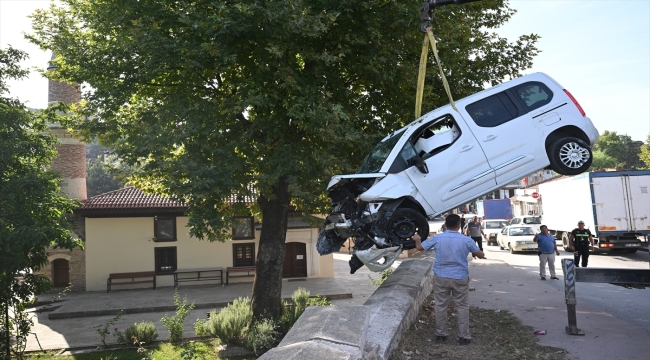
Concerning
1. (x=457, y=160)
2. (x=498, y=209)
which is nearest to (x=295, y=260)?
(x=457, y=160)

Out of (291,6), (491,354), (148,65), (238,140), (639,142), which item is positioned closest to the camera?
(491,354)

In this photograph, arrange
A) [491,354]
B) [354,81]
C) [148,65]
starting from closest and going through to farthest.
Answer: [491,354] < [148,65] < [354,81]

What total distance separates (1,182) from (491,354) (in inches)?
419

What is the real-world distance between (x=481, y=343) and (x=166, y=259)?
69.3 ft

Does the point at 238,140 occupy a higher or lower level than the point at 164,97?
lower

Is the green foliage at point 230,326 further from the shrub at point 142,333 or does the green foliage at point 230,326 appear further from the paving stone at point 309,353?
the paving stone at point 309,353

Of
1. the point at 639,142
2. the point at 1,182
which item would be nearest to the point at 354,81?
the point at 1,182

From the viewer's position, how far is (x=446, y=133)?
7.02 m

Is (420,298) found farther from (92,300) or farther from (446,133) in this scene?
(92,300)

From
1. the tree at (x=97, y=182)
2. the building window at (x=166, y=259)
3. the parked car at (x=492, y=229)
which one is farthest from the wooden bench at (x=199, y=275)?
the tree at (x=97, y=182)

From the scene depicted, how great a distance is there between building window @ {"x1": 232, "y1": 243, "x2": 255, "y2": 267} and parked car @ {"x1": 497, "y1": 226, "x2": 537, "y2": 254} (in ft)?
45.2

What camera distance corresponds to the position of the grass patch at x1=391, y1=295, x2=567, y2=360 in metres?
6.71

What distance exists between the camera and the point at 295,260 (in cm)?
2638

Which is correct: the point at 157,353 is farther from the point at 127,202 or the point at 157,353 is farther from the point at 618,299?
the point at 127,202
